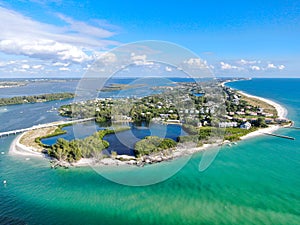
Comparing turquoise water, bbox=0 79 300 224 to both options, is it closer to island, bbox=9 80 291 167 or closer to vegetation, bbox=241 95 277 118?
island, bbox=9 80 291 167

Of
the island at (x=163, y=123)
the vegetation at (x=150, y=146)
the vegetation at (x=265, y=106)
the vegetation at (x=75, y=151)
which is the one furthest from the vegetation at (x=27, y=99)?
the vegetation at (x=265, y=106)

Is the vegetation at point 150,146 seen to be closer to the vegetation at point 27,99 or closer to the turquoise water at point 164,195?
the turquoise water at point 164,195

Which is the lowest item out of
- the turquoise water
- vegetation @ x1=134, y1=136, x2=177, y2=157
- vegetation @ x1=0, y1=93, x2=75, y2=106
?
the turquoise water

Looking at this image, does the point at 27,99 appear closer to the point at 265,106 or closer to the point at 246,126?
the point at 246,126

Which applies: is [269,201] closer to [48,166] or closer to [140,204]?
[140,204]

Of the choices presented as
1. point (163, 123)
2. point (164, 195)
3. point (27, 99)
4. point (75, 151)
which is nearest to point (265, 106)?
point (163, 123)

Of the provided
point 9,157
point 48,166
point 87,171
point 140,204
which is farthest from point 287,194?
point 9,157

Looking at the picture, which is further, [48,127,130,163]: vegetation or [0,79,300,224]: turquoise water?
[48,127,130,163]: vegetation

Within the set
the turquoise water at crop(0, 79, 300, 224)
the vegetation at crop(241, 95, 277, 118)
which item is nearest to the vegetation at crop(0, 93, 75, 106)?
the turquoise water at crop(0, 79, 300, 224)
